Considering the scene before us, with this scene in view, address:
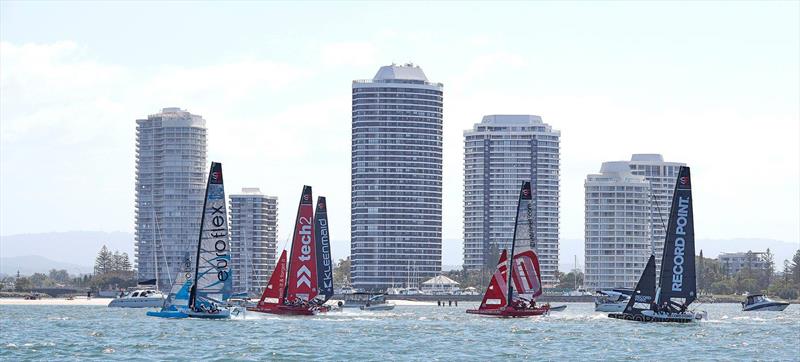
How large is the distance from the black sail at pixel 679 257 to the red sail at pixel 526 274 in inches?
535

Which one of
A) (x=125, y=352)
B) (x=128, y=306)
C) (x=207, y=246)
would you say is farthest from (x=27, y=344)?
(x=128, y=306)

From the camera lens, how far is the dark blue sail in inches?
4242

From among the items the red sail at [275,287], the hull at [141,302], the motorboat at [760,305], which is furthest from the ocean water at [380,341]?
the motorboat at [760,305]

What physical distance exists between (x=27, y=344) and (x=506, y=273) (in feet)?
144

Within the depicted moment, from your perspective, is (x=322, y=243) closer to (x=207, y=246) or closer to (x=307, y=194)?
(x=307, y=194)

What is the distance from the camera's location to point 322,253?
108250 mm

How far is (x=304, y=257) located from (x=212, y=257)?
15.8 meters

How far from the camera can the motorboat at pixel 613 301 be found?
6107 inches

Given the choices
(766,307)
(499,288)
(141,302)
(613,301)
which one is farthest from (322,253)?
(766,307)

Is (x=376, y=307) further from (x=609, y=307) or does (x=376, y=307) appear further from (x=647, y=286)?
(x=647, y=286)

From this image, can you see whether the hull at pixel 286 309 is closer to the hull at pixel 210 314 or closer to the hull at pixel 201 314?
the hull at pixel 201 314

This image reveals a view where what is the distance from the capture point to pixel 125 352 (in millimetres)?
64062

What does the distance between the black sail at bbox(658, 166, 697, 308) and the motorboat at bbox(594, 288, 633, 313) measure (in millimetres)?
59415

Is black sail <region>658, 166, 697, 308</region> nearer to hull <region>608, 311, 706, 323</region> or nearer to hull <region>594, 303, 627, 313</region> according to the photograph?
hull <region>608, 311, 706, 323</region>
